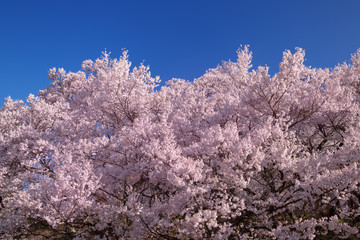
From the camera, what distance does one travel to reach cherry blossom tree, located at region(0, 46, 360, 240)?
11.2 m

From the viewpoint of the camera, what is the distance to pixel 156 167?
12484mm

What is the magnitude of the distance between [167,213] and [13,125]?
19044 mm

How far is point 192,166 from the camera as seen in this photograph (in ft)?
35.8

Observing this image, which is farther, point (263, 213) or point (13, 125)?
point (13, 125)

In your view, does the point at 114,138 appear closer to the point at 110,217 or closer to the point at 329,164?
the point at 110,217

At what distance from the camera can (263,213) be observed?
12.3 m

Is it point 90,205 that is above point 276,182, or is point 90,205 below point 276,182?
below

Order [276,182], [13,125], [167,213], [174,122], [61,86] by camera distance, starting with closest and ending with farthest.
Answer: [167,213]
[276,182]
[174,122]
[13,125]
[61,86]

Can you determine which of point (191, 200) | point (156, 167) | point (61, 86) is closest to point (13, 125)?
point (61, 86)

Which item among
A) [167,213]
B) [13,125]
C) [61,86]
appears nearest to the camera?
[167,213]

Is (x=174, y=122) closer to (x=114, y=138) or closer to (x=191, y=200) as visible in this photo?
(x=114, y=138)

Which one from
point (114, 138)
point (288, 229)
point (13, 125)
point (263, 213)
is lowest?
point (288, 229)

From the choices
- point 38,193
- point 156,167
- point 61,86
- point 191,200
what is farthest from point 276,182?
point 61,86

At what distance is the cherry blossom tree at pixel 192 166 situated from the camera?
11.2 m
